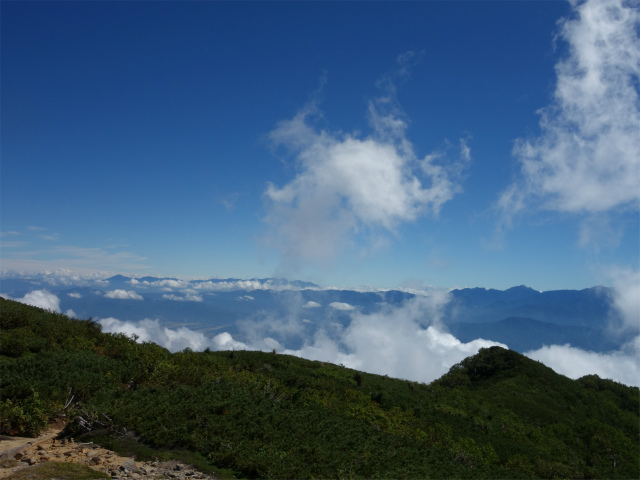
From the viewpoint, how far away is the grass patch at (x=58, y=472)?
38.7ft

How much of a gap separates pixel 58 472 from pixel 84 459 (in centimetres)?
236

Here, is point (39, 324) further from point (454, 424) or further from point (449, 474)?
point (454, 424)

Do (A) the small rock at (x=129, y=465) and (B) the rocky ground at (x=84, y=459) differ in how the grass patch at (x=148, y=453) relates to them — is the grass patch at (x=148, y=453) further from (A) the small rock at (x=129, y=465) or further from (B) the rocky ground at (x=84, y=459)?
(A) the small rock at (x=129, y=465)

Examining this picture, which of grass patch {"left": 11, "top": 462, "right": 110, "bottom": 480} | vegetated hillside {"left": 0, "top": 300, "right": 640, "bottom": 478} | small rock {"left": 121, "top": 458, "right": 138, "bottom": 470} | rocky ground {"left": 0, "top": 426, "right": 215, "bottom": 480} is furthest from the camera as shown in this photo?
vegetated hillside {"left": 0, "top": 300, "right": 640, "bottom": 478}

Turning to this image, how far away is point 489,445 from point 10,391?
42.9 metres

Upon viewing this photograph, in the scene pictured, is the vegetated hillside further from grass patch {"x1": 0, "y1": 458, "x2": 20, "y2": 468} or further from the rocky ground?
grass patch {"x1": 0, "y1": 458, "x2": 20, "y2": 468}

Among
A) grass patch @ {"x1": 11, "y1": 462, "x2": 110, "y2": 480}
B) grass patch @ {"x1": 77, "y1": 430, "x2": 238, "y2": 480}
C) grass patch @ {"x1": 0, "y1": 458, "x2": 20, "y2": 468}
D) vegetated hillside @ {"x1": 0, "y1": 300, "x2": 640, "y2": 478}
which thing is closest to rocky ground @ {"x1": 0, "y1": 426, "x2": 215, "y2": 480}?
grass patch @ {"x1": 0, "y1": 458, "x2": 20, "y2": 468}

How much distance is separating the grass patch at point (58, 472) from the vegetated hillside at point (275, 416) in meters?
4.39

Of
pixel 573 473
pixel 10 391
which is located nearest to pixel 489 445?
pixel 573 473

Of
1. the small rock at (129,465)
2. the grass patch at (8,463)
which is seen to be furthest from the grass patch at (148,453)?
the grass patch at (8,463)

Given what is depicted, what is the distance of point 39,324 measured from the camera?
111 ft

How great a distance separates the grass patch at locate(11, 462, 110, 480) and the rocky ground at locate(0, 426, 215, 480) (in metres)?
0.56

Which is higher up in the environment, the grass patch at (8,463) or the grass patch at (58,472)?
the grass patch at (58,472)

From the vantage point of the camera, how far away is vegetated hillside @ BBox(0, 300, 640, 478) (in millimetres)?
17891
